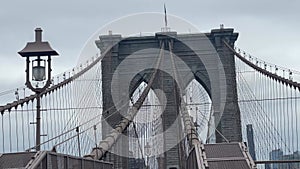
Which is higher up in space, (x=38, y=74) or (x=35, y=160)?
(x=38, y=74)

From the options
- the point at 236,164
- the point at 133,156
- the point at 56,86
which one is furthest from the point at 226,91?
the point at 236,164

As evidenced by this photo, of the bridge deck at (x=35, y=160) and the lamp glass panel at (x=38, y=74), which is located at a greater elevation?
the lamp glass panel at (x=38, y=74)

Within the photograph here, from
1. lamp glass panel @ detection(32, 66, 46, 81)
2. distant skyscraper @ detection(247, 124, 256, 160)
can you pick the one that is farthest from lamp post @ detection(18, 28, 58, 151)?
distant skyscraper @ detection(247, 124, 256, 160)

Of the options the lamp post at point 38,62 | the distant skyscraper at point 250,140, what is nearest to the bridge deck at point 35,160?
the lamp post at point 38,62

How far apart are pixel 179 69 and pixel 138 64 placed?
2.09 metres

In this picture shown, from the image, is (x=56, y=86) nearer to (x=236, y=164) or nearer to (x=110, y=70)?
(x=236, y=164)

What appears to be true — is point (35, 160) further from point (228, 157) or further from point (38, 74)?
point (228, 157)

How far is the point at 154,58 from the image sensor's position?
1411 inches

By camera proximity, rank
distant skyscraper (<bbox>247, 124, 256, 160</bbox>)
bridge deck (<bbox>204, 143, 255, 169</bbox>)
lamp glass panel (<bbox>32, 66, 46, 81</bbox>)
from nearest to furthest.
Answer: bridge deck (<bbox>204, 143, 255, 169</bbox>) → lamp glass panel (<bbox>32, 66, 46, 81</bbox>) → distant skyscraper (<bbox>247, 124, 256, 160</bbox>)

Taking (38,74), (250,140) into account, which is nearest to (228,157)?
(38,74)

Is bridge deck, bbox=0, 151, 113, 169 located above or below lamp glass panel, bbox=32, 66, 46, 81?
below

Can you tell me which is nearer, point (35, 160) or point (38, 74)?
point (35, 160)

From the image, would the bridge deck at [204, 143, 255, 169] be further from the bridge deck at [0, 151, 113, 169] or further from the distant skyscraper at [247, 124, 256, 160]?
the distant skyscraper at [247, 124, 256, 160]

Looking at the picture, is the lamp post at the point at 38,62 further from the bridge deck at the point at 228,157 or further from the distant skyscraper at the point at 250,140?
the distant skyscraper at the point at 250,140
